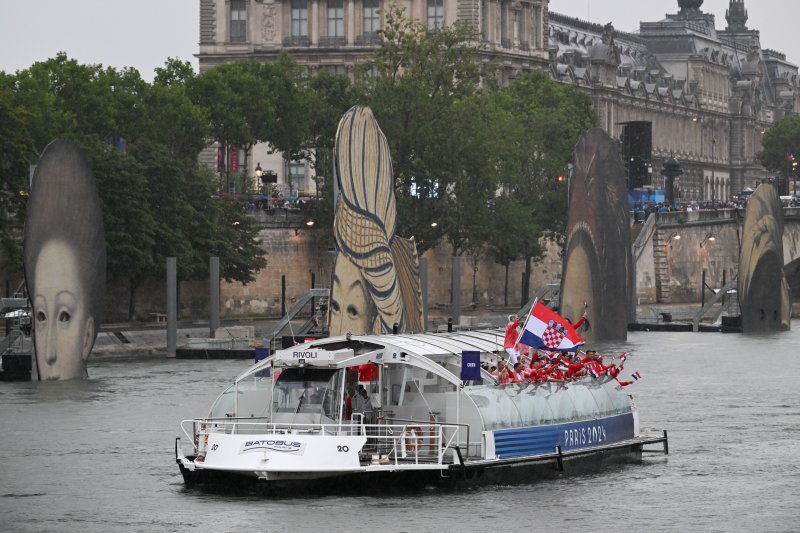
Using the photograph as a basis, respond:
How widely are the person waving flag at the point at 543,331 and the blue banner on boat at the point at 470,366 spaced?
143 inches

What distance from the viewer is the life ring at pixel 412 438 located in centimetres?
5181

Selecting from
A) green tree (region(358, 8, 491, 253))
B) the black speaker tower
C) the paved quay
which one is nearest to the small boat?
the paved quay

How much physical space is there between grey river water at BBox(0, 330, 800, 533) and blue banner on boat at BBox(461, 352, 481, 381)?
287 cm

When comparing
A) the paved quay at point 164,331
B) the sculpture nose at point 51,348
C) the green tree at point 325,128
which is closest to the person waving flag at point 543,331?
the sculpture nose at point 51,348

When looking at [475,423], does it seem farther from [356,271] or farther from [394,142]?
[394,142]

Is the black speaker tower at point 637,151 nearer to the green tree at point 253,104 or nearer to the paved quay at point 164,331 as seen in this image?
the paved quay at point 164,331

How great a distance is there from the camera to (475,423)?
53188 mm

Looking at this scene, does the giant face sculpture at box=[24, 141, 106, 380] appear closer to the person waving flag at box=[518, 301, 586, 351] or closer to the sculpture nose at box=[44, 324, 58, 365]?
the sculpture nose at box=[44, 324, 58, 365]

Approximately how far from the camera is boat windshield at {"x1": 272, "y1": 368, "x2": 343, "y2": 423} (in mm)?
52775

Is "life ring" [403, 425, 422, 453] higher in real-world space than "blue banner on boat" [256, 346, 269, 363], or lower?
lower

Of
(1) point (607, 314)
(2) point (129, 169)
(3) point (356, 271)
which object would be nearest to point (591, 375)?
(3) point (356, 271)

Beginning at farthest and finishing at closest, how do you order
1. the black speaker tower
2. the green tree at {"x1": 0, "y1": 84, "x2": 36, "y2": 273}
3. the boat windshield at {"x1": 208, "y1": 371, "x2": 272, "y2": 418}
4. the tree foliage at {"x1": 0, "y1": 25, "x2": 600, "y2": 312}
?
the black speaker tower → the tree foliage at {"x1": 0, "y1": 25, "x2": 600, "y2": 312} → the green tree at {"x1": 0, "y1": 84, "x2": 36, "y2": 273} → the boat windshield at {"x1": 208, "y1": 371, "x2": 272, "y2": 418}

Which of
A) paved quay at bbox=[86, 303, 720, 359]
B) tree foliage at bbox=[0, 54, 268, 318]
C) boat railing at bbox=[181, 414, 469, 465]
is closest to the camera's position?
boat railing at bbox=[181, 414, 469, 465]

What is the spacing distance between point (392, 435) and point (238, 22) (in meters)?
139
